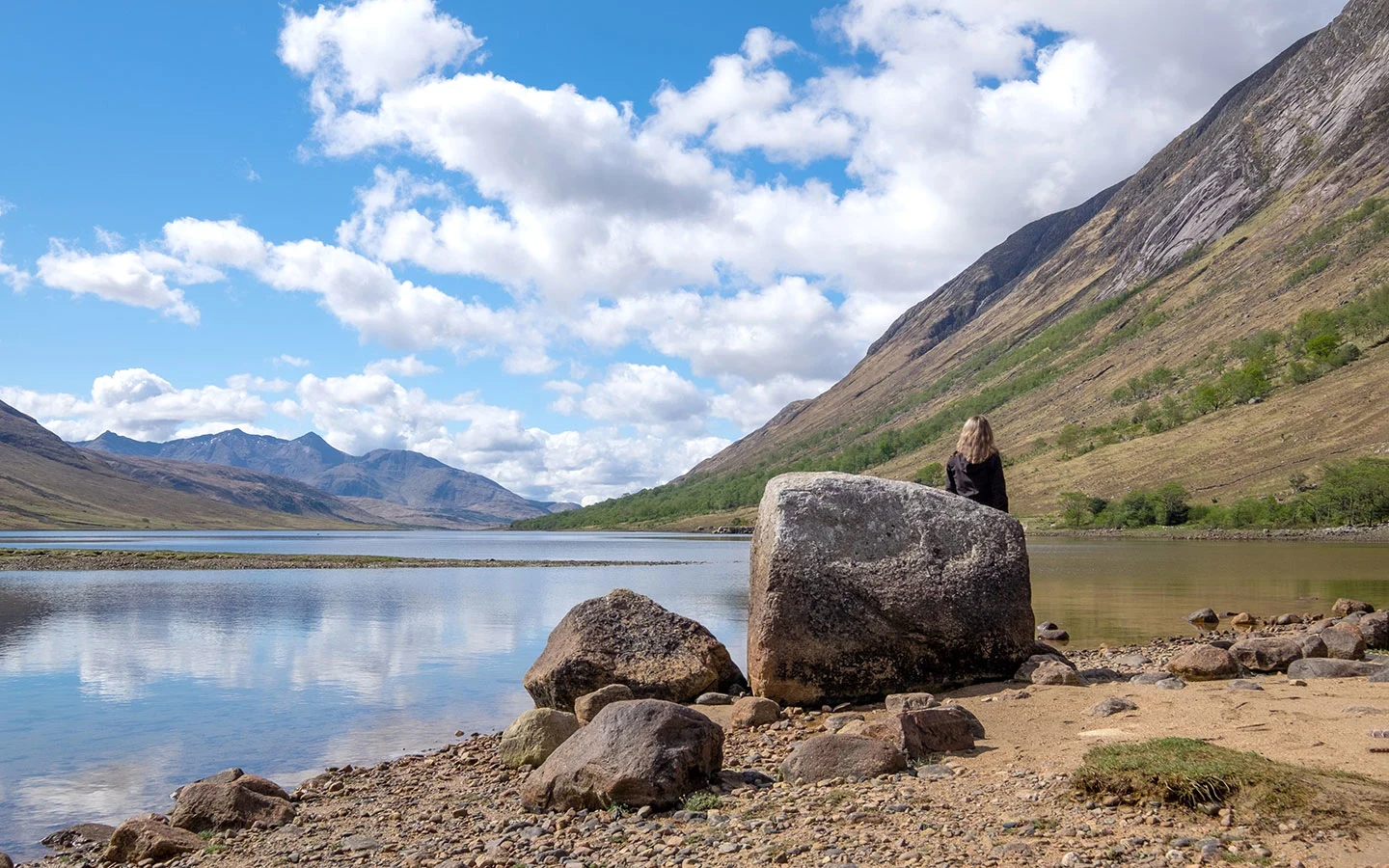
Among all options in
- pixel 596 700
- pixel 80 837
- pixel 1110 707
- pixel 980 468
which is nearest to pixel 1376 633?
pixel 980 468

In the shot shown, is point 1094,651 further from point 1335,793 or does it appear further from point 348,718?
point 348,718

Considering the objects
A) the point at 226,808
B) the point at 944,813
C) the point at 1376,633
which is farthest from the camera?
the point at 1376,633

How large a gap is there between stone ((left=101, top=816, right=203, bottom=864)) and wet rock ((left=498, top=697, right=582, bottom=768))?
402cm

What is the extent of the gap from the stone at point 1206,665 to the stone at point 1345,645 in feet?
8.92

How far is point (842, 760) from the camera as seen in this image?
34.0ft

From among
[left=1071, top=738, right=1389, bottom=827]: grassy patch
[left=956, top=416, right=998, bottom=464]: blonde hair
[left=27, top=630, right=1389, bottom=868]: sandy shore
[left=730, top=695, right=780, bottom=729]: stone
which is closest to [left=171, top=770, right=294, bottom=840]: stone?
[left=27, top=630, right=1389, bottom=868]: sandy shore

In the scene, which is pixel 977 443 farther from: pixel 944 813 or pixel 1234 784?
pixel 1234 784

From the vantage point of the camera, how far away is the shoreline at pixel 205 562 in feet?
259

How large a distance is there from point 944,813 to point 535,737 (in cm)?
689

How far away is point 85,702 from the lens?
849 inches

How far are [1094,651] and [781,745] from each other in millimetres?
12406

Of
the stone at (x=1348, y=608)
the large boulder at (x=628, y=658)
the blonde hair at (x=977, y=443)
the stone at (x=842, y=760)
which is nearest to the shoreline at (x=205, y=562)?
the stone at (x=1348, y=608)

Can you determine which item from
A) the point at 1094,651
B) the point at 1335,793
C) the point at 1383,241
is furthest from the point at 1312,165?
the point at 1335,793

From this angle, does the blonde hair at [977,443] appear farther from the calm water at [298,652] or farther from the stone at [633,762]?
the calm water at [298,652]
